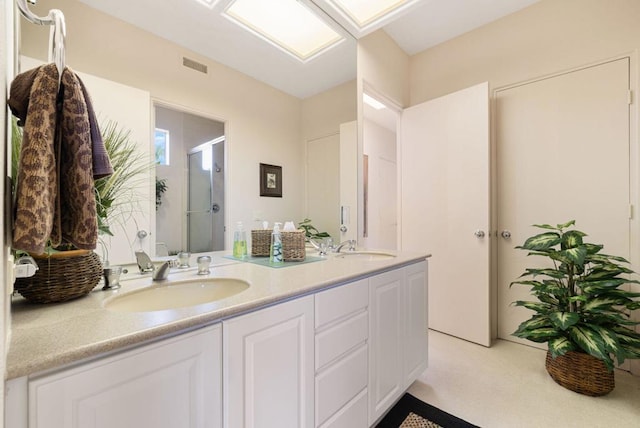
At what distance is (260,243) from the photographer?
1572 mm

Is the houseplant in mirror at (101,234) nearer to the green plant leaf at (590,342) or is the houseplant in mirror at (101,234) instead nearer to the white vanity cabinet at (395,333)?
the white vanity cabinet at (395,333)

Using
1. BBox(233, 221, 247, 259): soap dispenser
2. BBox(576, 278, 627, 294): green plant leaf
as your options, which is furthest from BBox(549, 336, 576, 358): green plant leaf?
BBox(233, 221, 247, 259): soap dispenser

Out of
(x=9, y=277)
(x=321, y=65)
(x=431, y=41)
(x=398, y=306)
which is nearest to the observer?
(x=9, y=277)

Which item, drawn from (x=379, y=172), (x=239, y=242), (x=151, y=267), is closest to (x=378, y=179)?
(x=379, y=172)

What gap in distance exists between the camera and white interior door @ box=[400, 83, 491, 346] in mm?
2229

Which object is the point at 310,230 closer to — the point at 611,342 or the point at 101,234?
the point at 101,234

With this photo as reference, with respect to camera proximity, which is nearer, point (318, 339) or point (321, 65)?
point (318, 339)

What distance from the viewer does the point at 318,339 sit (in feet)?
3.44

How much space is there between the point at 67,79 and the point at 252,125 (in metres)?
0.99

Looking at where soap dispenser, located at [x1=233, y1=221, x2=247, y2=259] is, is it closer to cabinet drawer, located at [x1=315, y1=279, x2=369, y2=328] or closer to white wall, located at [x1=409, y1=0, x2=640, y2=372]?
cabinet drawer, located at [x1=315, y1=279, x2=369, y2=328]

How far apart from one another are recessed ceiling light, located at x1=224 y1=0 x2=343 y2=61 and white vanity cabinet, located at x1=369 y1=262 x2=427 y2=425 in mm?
1537

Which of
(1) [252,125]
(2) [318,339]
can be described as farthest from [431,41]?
(2) [318,339]

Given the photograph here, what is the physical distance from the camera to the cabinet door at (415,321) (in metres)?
1.57

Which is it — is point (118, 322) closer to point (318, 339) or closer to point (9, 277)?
point (9, 277)
